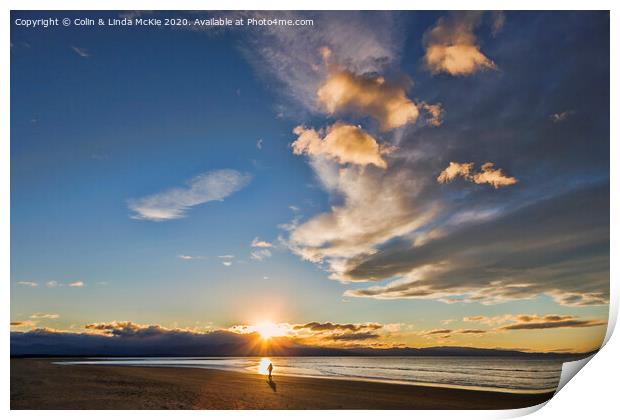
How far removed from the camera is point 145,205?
9.16 m

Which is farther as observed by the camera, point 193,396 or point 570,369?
point 193,396

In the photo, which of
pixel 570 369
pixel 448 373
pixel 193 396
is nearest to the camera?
pixel 570 369

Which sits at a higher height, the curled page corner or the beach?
the curled page corner

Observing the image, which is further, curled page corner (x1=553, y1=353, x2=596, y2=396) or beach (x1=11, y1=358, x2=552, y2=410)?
beach (x1=11, y1=358, x2=552, y2=410)

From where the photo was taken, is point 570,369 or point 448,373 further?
point 448,373

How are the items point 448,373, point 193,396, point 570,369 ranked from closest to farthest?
point 570,369 < point 193,396 < point 448,373

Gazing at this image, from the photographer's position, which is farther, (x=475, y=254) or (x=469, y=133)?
(x=475, y=254)

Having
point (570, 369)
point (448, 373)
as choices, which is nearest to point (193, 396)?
point (570, 369)

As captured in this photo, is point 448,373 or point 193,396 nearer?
point 193,396

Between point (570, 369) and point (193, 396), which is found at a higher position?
point (570, 369)

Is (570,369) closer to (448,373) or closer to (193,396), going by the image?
(193,396)

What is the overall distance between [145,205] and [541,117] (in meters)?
7.02
